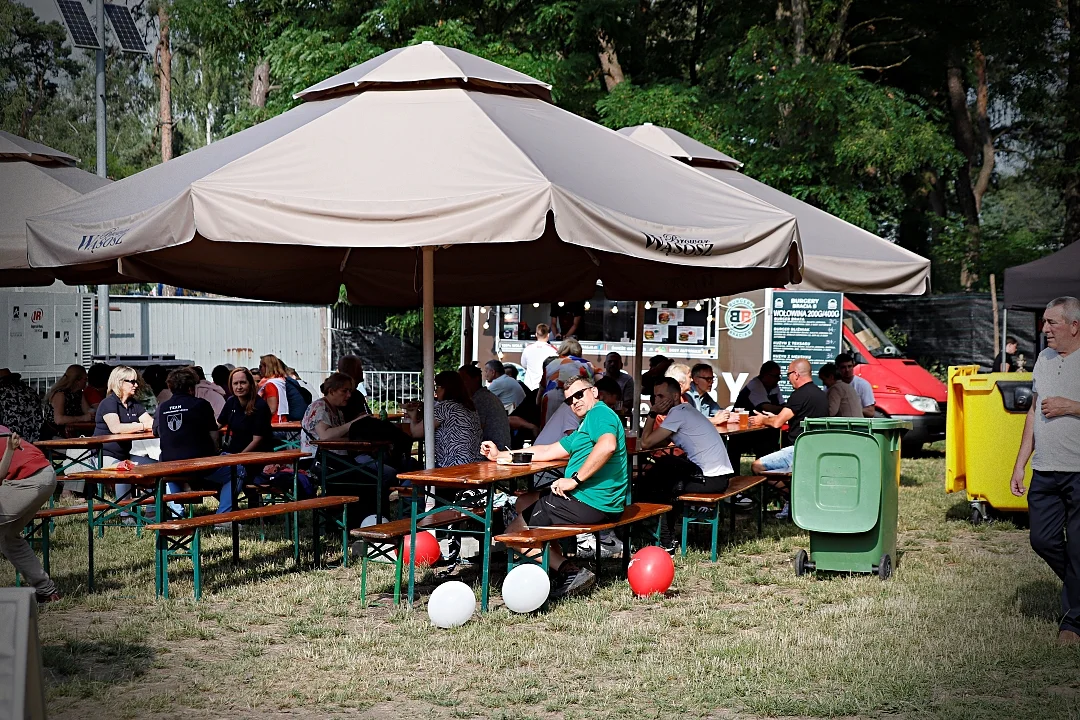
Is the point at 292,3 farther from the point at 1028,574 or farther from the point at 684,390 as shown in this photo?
the point at 1028,574

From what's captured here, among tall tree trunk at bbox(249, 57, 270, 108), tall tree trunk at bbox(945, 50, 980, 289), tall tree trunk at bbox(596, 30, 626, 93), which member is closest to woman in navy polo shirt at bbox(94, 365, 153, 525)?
tall tree trunk at bbox(596, 30, 626, 93)

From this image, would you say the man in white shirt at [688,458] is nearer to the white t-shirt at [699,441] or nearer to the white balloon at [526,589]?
the white t-shirt at [699,441]

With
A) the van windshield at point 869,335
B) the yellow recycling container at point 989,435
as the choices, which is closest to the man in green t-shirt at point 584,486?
the yellow recycling container at point 989,435

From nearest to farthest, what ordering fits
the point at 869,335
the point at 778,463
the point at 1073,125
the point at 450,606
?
the point at 450,606
the point at 778,463
the point at 869,335
the point at 1073,125

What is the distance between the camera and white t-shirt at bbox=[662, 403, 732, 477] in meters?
8.89

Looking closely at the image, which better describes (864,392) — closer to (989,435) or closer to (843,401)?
(843,401)

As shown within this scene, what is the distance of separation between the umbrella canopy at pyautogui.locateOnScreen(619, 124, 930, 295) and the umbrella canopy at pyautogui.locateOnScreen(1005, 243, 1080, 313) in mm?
2265

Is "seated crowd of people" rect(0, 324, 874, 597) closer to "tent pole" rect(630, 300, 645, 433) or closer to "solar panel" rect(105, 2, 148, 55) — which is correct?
"tent pole" rect(630, 300, 645, 433)

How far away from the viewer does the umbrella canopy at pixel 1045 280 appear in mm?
11109

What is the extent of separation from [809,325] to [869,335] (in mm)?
993

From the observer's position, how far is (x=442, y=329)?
79.6ft

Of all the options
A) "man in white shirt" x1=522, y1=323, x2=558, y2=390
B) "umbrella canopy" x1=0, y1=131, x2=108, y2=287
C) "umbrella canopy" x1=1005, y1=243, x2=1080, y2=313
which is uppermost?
"umbrella canopy" x1=0, y1=131, x2=108, y2=287

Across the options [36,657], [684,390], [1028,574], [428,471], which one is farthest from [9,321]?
[36,657]

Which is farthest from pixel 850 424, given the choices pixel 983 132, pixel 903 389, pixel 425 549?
pixel 983 132
